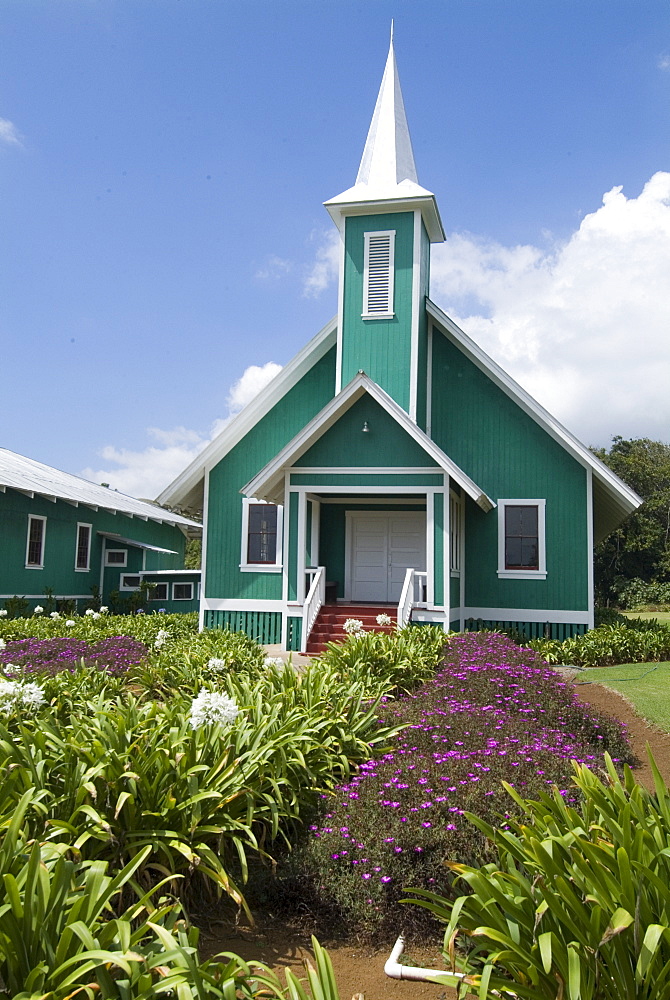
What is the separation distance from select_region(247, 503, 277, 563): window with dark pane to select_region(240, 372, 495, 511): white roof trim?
292 centimetres

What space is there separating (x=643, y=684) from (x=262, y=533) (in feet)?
31.7

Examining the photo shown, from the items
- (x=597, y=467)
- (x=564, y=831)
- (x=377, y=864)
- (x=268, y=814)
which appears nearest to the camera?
(x=564, y=831)

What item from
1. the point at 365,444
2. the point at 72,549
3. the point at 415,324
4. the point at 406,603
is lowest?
the point at 406,603

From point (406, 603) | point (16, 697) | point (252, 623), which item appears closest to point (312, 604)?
point (406, 603)

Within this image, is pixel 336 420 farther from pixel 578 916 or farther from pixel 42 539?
pixel 42 539

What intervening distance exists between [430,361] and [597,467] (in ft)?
15.4

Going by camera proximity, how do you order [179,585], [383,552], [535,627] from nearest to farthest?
[535,627]
[383,552]
[179,585]

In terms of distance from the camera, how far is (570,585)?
55.9 feet

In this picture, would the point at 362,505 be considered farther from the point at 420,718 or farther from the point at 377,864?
the point at 377,864

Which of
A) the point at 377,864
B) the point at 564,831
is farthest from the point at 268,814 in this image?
the point at 564,831

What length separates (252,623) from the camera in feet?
60.2

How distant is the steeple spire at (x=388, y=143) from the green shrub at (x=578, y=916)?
55.7 ft

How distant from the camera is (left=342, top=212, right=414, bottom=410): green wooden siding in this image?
692 inches

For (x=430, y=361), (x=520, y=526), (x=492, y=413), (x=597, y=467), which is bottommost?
(x=520, y=526)
